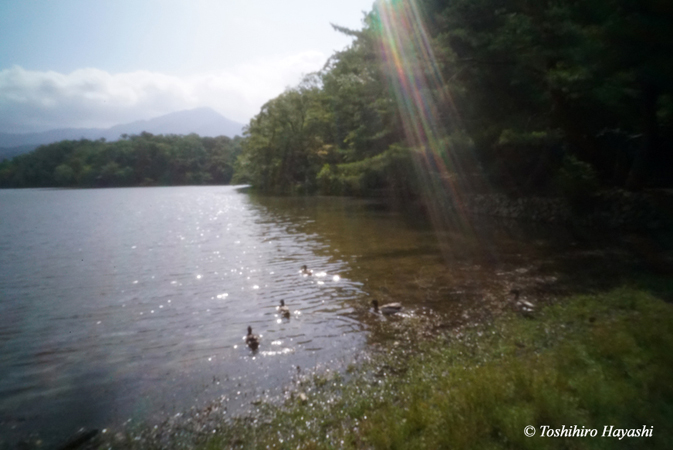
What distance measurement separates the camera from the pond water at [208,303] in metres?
6.10

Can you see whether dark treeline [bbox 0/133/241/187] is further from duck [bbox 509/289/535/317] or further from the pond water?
duck [bbox 509/289/535/317]

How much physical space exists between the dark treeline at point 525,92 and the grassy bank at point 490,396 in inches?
Answer: 206

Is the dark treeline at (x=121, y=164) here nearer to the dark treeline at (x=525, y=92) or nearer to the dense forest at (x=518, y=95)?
the dense forest at (x=518, y=95)

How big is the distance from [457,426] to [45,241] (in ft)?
72.6

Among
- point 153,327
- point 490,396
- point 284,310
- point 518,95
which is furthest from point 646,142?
point 153,327

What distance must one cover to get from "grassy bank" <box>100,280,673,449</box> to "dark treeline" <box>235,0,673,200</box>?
5.23 meters

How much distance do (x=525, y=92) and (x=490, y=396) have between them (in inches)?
692

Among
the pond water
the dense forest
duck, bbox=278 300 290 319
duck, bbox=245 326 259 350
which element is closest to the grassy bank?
the pond water

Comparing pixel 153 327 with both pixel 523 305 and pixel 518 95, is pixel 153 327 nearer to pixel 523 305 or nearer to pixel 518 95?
pixel 523 305

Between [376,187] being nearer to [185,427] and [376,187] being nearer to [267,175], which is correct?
[267,175]

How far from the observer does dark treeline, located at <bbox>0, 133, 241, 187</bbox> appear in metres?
111

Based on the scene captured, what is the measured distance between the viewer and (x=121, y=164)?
118750 millimetres

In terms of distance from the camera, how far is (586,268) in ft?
37.5

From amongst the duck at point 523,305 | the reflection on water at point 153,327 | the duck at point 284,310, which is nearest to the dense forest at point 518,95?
the duck at point 523,305
